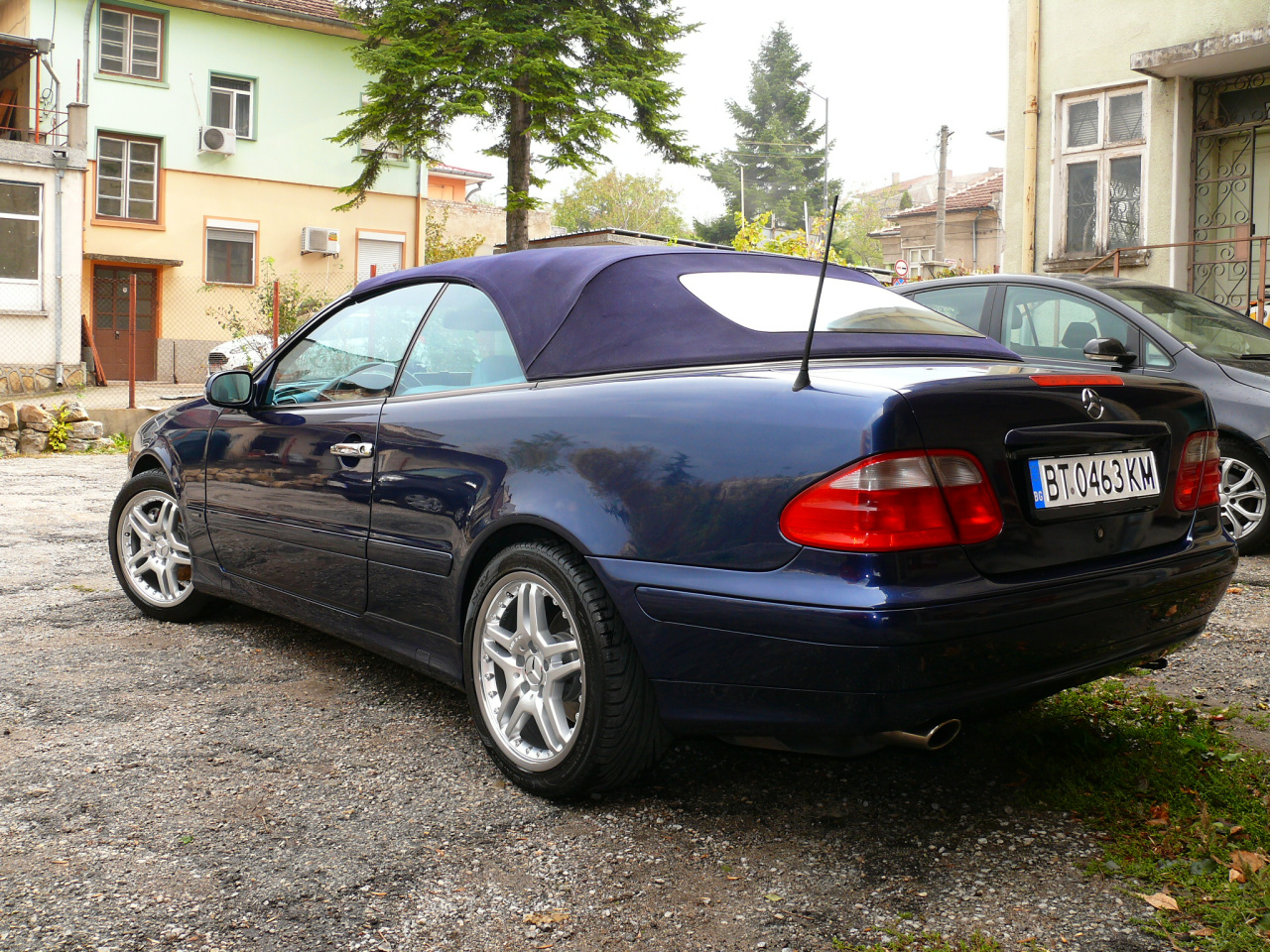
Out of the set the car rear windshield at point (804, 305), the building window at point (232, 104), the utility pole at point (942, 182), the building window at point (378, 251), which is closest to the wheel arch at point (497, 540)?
the car rear windshield at point (804, 305)

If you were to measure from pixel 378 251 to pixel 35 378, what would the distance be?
949 centimetres

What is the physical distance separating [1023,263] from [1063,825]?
1186 cm

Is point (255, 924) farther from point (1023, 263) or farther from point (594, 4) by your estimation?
point (594, 4)

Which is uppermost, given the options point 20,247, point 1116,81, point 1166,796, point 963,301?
point 1116,81

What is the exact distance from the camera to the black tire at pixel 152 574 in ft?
15.5

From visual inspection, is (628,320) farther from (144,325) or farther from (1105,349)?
(144,325)

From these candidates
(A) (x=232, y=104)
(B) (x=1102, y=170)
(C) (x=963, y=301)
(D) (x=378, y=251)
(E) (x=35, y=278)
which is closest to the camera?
(C) (x=963, y=301)

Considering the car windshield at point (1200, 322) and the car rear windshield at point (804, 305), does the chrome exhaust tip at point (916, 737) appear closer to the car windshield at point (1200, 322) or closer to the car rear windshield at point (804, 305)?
the car rear windshield at point (804, 305)

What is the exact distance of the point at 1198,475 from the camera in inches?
118

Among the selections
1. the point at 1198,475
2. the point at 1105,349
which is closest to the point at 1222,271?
the point at 1105,349

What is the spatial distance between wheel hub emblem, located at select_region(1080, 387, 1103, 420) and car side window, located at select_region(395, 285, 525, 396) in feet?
4.78

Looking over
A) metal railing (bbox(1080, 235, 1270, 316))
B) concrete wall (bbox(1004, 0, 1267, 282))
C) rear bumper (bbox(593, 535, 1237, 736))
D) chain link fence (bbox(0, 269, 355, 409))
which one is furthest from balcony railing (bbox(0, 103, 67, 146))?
A: rear bumper (bbox(593, 535, 1237, 736))

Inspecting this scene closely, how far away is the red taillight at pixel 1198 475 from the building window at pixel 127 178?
82.6 ft

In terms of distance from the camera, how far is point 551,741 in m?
2.88
